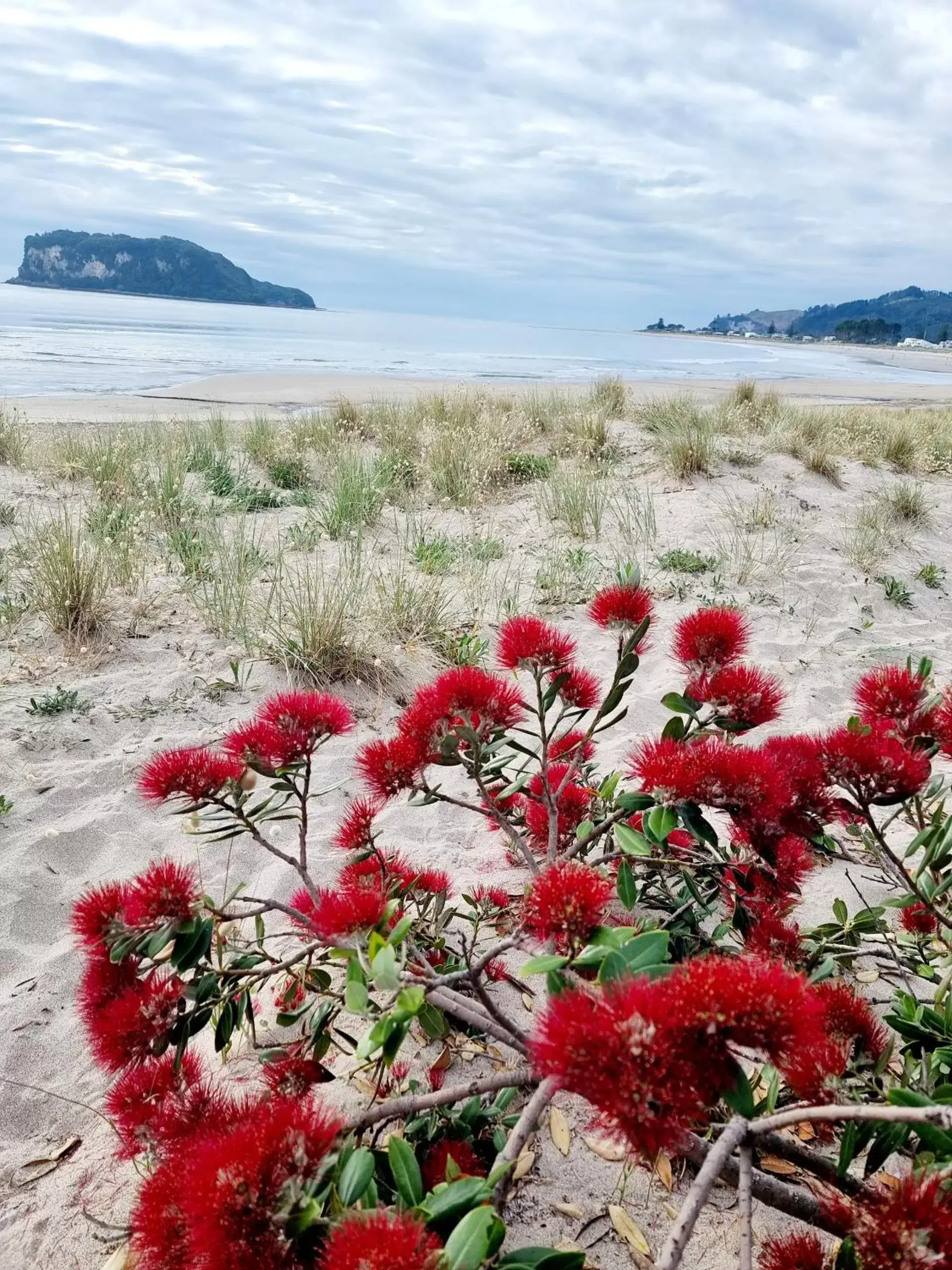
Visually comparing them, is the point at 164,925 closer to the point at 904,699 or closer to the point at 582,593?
the point at 904,699

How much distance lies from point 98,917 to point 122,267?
508ft

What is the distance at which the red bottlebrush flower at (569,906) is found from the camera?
3.22 ft

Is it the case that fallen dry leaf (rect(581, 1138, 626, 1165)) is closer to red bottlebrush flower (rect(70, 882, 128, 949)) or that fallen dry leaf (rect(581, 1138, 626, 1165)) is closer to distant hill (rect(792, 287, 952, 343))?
red bottlebrush flower (rect(70, 882, 128, 949))

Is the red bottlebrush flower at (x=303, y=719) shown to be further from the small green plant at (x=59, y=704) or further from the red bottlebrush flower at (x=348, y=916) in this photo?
the small green plant at (x=59, y=704)

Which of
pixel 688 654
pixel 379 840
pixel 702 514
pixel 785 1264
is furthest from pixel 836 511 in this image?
pixel 785 1264

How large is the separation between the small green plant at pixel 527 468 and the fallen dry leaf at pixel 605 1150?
709cm

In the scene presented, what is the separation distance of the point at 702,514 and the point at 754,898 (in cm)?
544

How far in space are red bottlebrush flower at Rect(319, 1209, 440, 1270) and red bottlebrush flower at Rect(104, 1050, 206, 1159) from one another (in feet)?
1.67

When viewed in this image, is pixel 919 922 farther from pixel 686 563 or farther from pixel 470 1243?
pixel 686 563

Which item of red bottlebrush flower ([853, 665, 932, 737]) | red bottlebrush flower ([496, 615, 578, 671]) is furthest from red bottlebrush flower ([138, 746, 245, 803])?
red bottlebrush flower ([853, 665, 932, 737])

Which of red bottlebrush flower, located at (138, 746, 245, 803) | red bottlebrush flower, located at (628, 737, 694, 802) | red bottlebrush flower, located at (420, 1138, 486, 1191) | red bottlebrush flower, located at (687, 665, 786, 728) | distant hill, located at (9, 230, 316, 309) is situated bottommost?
red bottlebrush flower, located at (420, 1138, 486, 1191)

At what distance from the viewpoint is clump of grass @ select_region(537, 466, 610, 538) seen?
21.6 feet

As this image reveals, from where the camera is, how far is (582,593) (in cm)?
528

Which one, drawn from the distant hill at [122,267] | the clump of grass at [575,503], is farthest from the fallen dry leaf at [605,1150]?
the distant hill at [122,267]
